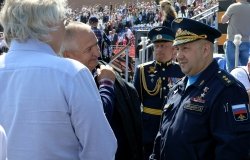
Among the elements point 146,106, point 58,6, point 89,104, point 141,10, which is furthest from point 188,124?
point 141,10

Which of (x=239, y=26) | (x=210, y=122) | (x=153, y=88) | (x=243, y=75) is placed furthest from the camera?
(x=239, y=26)

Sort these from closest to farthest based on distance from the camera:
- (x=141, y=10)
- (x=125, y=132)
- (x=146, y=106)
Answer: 1. (x=125, y=132)
2. (x=146, y=106)
3. (x=141, y=10)

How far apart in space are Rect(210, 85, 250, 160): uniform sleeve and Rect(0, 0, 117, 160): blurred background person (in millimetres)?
784

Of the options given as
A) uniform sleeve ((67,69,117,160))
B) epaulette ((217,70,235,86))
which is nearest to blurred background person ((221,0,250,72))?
epaulette ((217,70,235,86))

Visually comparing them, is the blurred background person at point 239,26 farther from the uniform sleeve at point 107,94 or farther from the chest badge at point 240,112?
the uniform sleeve at point 107,94

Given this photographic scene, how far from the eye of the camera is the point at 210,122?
271 cm

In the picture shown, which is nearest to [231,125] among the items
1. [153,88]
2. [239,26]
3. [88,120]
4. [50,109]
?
[88,120]

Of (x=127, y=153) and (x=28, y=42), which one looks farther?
(x=127, y=153)

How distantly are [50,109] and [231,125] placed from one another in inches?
43.8

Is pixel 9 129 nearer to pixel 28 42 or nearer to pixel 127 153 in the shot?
pixel 28 42

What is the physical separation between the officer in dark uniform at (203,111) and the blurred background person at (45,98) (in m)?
0.78

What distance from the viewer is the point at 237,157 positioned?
2629 millimetres

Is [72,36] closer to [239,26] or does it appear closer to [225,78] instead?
[225,78]

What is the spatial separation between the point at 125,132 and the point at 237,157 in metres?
0.70
